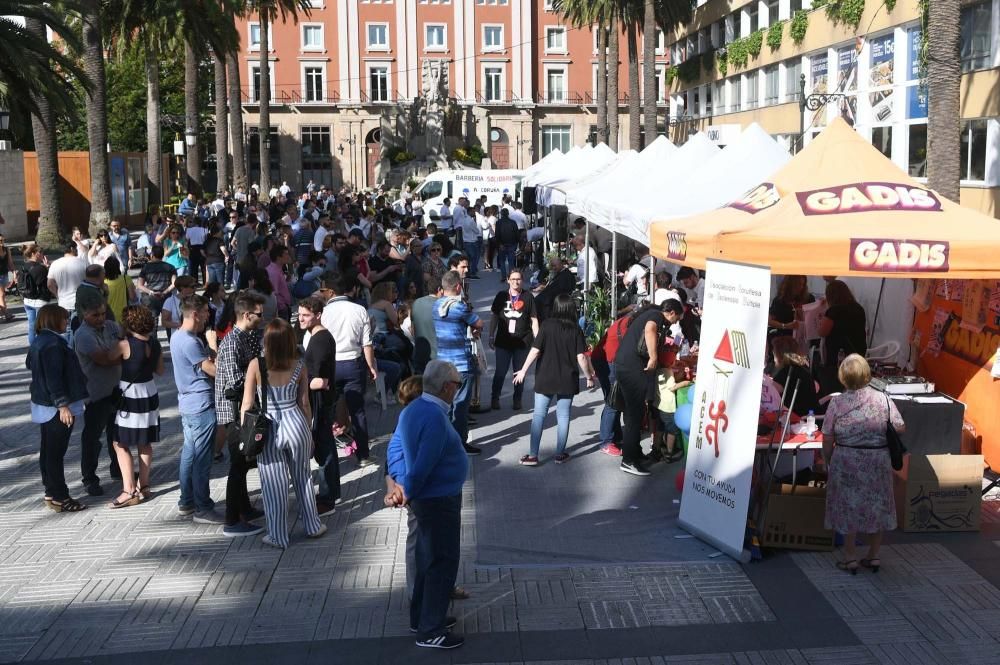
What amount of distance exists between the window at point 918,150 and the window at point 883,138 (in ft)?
3.24

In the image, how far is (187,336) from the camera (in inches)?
349

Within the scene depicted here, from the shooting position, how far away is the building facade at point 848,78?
25.3 meters

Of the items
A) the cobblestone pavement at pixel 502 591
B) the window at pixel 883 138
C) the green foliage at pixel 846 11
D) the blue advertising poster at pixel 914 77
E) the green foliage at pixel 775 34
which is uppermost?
the green foliage at pixel 775 34

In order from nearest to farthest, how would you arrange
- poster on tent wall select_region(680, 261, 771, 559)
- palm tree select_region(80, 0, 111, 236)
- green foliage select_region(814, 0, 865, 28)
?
poster on tent wall select_region(680, 261, 771, 559) < palm tree select_region(80, 0, 111, 236) < green foliage select_region(814, 0, 865, 28)

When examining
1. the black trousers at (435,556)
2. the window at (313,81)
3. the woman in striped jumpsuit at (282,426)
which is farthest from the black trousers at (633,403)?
the window at (313,81)

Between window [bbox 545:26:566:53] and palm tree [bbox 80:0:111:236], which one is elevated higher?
window [bbox 545:26:566:53]

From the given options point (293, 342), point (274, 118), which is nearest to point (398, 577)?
point (293, 342)

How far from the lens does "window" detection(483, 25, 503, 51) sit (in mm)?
79188

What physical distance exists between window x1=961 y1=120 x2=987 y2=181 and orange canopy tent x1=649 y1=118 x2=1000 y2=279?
18.1m

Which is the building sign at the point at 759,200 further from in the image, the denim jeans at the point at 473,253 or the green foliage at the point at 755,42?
the green foliage at the point at 755,42

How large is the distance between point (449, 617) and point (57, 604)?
8.52ft

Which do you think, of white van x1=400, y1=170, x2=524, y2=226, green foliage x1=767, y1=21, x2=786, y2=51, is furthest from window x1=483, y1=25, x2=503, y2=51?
white van x1=400, y1=170, x2=524, y2=226

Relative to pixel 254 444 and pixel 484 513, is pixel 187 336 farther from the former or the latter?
pixel 484 513

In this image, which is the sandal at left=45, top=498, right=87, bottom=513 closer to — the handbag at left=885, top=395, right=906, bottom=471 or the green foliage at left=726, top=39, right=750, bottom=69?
the handbag at left=885, top=395, right=906, bottom=471
